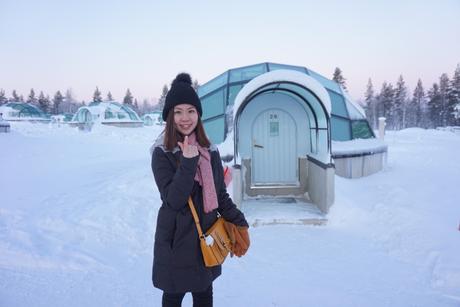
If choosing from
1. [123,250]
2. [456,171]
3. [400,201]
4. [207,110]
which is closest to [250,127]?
[207,110]

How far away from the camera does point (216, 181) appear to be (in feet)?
7.90

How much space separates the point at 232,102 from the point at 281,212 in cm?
422

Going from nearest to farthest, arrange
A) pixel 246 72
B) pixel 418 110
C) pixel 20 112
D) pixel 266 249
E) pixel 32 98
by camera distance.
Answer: pixel 266 249 → pixel 246 72 → pixel 20 112 → pixel 418 110 → pixel 32 98

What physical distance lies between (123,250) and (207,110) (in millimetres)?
6243

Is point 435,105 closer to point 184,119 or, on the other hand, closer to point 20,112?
point 184,119

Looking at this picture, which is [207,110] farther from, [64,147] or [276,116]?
[64,147]

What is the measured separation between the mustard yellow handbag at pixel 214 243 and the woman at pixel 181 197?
0.04m

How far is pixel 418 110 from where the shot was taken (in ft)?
235

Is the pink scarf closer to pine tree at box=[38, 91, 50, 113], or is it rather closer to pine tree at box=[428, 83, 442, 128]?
pine tree at box=[428, 83, 442, 128]

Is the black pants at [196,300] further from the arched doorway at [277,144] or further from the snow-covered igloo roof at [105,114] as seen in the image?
the snow-covered igloo roof at [105,114]

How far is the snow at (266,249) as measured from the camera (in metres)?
3.70

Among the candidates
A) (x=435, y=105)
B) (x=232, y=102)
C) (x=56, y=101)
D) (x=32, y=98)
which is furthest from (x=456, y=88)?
(x=32, y=98)

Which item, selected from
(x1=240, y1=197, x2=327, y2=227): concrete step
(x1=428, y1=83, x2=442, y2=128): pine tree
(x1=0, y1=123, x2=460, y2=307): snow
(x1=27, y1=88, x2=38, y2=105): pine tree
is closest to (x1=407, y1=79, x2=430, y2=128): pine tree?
(x1=428, y1=83, x2=442, y2=128): pine tree

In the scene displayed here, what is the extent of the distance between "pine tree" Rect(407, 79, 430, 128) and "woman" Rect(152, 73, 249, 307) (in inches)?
3198
